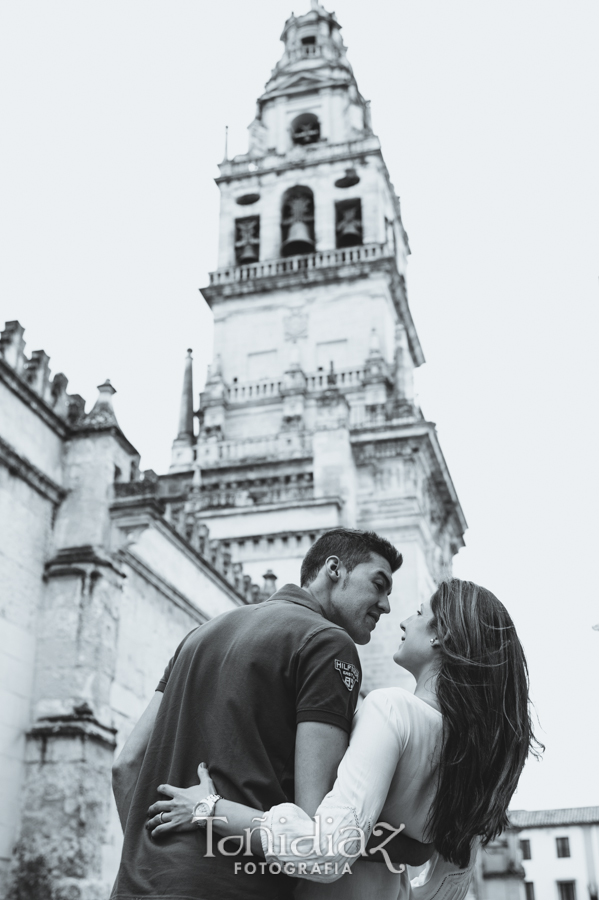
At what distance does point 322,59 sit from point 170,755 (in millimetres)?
44751

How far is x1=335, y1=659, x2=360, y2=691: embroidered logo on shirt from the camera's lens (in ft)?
8.45

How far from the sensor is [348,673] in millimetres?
2598

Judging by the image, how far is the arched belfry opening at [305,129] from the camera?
4097 centimetres

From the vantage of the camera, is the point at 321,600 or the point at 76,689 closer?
the point at 321,600

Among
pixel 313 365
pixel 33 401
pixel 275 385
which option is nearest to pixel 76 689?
pixel 33 401

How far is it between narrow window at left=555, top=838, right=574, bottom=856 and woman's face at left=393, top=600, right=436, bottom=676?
63.4 m

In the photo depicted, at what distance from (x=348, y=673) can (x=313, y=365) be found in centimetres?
3032

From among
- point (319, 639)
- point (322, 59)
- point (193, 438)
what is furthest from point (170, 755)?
point (322, 59)

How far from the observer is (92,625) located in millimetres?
12203

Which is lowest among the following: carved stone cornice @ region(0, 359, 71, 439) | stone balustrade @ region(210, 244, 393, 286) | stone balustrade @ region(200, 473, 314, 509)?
carved stone cornice @ region(0, 359, 71, 439)

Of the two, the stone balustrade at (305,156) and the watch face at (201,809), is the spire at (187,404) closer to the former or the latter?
the stone balustrade at (305,156)

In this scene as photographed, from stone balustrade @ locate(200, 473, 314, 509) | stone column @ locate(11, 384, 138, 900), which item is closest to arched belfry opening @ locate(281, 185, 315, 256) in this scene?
stone balustrade @ locate(200, 473, 314, 509)

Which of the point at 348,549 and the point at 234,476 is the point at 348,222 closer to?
the point at 234,476

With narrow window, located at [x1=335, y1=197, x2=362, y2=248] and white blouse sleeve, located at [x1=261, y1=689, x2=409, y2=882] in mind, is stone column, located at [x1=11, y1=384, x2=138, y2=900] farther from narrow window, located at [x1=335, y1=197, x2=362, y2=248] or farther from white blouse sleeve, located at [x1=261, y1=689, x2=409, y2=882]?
narrow window, located at [x1=335, y1=197, x2=362, y2=248]
